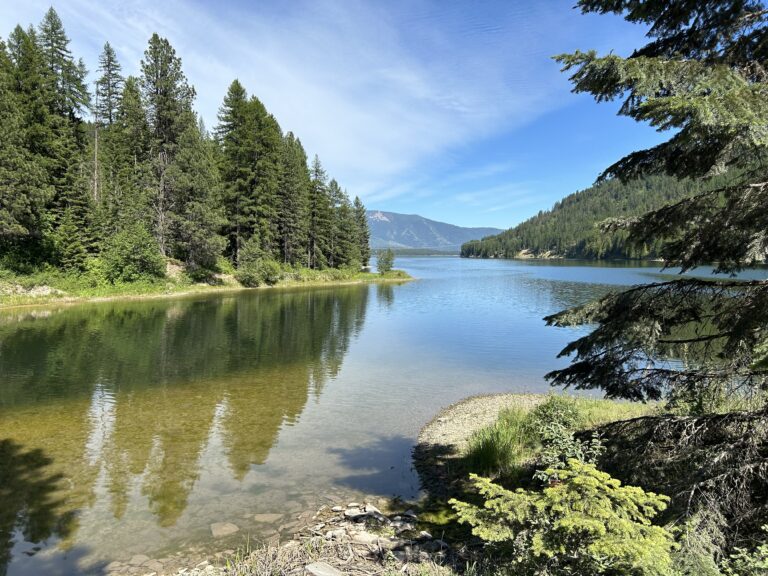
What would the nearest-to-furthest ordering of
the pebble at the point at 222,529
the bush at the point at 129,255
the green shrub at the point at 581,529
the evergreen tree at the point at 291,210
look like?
the green shrub at the point at 581,529 → the pebble at the point at 222,529 → the bush at the point at 129,255 → the evergreen tree at the point at 291,210

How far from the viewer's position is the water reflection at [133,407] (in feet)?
29.2

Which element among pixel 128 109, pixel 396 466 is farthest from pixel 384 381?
pixel 128 109

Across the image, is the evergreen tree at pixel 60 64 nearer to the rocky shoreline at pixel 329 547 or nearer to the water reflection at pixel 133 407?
the water reflection at pixel 133 407

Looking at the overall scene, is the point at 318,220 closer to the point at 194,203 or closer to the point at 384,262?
the point at 384,262

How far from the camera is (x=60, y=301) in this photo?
3722cm

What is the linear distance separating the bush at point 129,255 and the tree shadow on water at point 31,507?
3552 centimetres

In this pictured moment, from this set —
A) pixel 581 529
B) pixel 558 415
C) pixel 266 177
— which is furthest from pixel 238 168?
pixel 581 529

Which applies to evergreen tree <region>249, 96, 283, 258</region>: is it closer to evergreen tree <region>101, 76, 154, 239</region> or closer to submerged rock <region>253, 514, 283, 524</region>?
evergreen tree <region>101, 76, 154, 239</region>

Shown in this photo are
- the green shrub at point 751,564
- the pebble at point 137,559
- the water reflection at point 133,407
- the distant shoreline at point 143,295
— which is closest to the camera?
the green shrub at point 751,564

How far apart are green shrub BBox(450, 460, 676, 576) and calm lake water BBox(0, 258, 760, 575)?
5.14 meters

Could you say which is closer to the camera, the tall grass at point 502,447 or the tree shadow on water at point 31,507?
the tree shadow on water at point 31,507

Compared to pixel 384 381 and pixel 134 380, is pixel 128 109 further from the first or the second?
pixel 384 381

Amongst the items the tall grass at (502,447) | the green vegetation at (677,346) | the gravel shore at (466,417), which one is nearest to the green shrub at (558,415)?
the tall grass at (502,447)

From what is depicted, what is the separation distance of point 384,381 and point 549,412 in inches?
353
